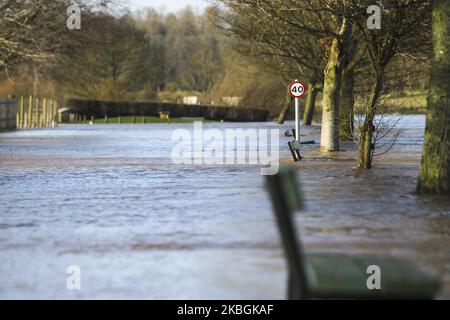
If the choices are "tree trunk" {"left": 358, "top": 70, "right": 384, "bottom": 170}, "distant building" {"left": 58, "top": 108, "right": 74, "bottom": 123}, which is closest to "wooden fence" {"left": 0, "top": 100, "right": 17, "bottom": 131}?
"distant building" {"left": 58, "top": 108, "right": 74, "bottom": 123}

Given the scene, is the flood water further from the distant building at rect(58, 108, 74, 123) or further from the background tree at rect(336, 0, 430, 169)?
the distant building at rect(58, 108, 74, 123)

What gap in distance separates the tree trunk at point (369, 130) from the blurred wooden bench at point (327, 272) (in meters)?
16.6

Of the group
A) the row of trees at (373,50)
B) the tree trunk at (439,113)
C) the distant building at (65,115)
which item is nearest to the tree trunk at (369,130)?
the row of trees at (373,50)

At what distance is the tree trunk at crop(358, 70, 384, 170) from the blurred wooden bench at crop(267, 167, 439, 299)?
1659 cm

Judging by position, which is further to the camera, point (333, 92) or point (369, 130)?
point (333, 92)

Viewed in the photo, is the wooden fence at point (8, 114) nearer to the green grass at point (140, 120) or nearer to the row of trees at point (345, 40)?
the row of trees at point (345, 40)

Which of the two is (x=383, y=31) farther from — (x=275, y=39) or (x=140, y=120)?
(x=140, y=120)

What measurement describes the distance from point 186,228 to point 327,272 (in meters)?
6.30

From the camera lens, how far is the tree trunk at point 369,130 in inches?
945

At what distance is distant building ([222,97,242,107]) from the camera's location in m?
95.9

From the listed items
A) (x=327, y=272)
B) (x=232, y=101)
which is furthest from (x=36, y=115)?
(x=327, y=272)

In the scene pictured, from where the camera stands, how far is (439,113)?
1738cm

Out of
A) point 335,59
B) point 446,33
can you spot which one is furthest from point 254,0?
point 446,33

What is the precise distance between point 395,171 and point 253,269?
603 inches
